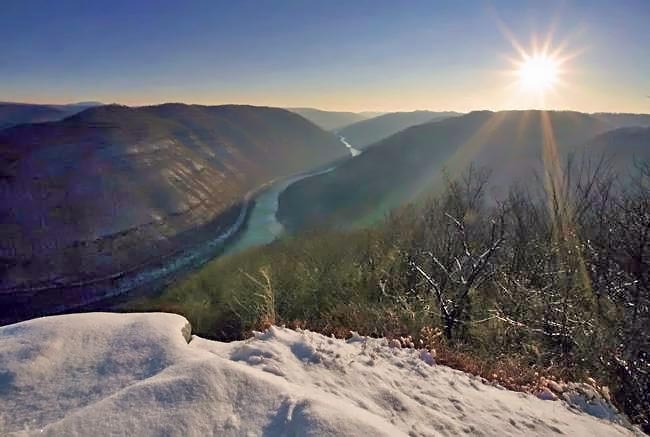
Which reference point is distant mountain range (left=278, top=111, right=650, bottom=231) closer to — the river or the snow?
the river

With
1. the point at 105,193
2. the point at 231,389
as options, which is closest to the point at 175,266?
the point at 105,193

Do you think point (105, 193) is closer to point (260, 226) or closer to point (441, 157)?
point (260, 226)

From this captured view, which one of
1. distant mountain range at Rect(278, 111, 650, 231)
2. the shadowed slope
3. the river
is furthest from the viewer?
the shadowed slope

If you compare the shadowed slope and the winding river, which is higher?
the shadowed slope

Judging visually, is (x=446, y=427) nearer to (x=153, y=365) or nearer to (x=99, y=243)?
(x=153, y=365)

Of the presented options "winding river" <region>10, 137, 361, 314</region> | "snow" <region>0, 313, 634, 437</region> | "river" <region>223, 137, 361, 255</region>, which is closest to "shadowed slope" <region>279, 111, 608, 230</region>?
"river" <region>223, 137, 361, 255</region>

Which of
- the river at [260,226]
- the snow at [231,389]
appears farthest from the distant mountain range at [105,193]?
the snow at [231,389]
